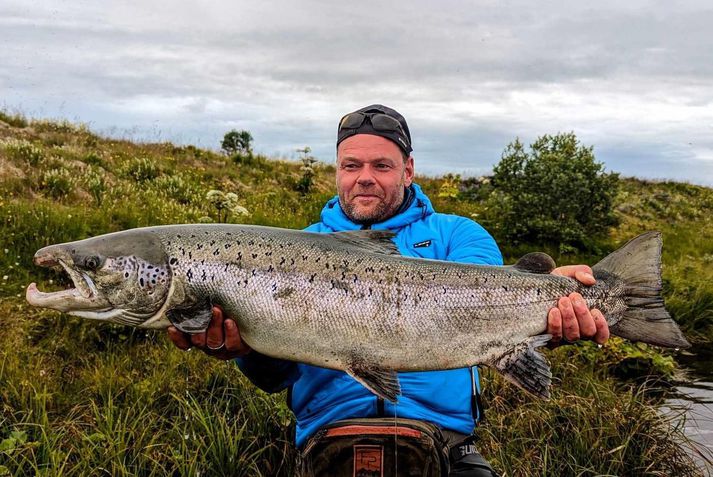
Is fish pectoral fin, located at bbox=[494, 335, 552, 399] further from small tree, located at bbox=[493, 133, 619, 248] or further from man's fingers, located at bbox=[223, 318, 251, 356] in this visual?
small tree, located at bbox=[493, 133, 619, 248]

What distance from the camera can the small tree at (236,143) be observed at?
18691mm

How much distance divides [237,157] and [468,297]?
15.0m

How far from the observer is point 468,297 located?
325 centimetres

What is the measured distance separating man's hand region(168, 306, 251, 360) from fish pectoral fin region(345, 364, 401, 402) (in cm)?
69

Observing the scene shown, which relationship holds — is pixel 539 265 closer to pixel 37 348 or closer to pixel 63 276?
pixel 37 348

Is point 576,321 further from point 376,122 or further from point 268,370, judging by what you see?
point 376,122

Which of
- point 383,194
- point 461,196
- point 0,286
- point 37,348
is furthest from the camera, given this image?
point 461,196

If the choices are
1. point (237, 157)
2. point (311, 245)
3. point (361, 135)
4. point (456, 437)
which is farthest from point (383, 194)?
point (237, 157)

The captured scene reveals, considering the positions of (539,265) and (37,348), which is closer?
(539,265)

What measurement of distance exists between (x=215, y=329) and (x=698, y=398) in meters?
6.62

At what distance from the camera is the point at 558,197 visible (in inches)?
538

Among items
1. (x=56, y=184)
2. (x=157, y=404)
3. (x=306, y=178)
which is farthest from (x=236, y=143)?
(x=157, y=404)

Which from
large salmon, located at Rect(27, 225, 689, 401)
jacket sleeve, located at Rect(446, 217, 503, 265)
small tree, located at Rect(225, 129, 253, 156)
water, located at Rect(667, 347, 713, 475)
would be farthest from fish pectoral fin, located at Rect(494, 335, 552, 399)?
small tree, located at Rect(225, 129, 253, 156)

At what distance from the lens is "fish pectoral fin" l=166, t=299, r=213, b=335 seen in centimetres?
316
